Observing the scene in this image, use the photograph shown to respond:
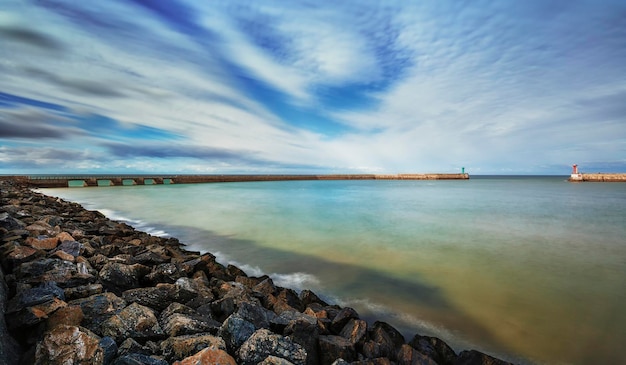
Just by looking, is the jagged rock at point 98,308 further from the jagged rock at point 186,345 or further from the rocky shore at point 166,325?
the jagged rock at point 186,345

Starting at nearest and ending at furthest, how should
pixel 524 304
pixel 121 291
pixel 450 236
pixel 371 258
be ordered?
1. pixel 121 291
2. pixel 524 304
3. pixel 371 258
4. pixel 450 236

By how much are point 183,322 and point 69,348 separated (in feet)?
2.62

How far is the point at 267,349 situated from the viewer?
2199 mm

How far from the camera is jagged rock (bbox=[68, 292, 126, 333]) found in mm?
2459

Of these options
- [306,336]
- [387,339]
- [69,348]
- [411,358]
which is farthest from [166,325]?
[411,358]

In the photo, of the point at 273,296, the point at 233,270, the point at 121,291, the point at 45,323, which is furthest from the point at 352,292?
the point at 45,323

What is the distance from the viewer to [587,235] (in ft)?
31.0

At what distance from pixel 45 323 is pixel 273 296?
2280mm

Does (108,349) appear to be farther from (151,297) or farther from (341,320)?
(341,320)

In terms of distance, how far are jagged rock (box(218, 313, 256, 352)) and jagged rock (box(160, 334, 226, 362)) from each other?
0.11 m

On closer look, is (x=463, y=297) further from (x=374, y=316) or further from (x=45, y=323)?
(x=45, y=323)

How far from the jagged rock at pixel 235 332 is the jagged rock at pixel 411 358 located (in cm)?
130

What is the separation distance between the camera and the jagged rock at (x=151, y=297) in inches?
124

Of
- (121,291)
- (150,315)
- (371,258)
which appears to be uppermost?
(150,315)
